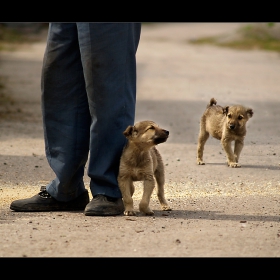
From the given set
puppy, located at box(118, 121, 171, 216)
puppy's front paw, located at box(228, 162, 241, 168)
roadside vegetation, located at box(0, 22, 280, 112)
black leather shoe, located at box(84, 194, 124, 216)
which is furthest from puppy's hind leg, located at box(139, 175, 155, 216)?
roadside vegetation, located at box(0, 22, 280, 112)

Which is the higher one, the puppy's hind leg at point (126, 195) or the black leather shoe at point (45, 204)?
the puppy's hind leg at point (126, 195)

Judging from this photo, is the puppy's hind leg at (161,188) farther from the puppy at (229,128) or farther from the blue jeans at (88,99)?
the puppy at (229,128)

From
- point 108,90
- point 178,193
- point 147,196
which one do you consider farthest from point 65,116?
point 178,193

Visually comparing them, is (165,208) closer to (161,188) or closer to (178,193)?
(161,188)

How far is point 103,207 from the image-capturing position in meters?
6.35

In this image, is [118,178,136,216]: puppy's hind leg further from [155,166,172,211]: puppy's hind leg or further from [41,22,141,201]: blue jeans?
[155,166,172,211]: puppy's hind leg

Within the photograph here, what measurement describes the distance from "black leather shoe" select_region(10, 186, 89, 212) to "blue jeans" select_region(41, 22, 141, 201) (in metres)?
0.06

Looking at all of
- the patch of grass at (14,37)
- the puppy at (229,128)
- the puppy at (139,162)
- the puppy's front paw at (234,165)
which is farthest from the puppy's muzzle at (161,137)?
the patch of grass at (14,37)

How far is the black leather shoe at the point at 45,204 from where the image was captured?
659cm

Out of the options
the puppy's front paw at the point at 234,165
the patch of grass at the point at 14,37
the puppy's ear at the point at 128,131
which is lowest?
the puppy's front paw at the point at 234,165

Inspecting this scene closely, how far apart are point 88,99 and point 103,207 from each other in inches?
33.7

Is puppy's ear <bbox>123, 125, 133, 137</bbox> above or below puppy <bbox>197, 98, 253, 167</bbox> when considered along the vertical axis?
above

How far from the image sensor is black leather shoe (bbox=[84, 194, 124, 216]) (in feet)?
20.8

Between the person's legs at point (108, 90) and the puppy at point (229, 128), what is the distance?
3.13 m
